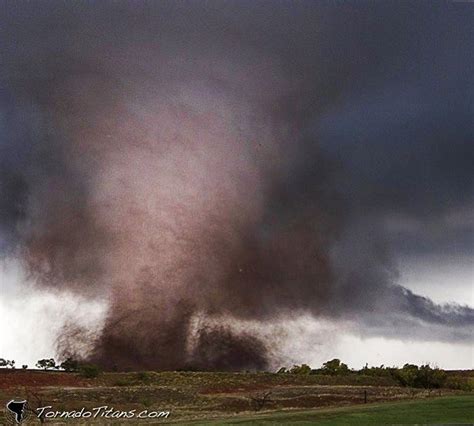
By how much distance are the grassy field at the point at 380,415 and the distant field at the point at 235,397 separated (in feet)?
0.06

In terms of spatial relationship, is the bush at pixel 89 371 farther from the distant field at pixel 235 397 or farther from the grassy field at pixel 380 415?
the grassy field at pixel 380 415

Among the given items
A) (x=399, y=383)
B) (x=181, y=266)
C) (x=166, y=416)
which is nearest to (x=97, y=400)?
(x=166, y=416)

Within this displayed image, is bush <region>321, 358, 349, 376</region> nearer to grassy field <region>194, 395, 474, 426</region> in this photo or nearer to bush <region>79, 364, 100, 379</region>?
grassy field <region>194, 395, 474, 426</region>

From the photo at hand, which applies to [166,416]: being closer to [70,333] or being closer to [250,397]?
[250,397]

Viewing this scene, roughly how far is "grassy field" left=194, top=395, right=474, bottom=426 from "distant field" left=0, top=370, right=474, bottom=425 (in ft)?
0.06

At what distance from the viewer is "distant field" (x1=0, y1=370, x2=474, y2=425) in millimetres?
14023

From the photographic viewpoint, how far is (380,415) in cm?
1379

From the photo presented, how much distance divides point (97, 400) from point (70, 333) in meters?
3.07

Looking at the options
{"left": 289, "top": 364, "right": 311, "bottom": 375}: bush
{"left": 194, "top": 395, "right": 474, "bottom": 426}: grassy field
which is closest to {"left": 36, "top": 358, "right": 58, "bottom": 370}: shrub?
{"left": 194, "top": 395, "right": 474, "bottom": 426}: grassy field

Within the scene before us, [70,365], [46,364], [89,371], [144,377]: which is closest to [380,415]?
[144,377]

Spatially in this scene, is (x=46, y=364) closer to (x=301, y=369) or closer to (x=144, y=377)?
(x=144, y=377)

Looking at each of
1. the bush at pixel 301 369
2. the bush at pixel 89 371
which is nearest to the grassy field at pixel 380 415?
the bush at pixel 89 371

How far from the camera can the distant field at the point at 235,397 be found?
552 inches

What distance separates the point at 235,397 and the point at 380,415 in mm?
4249
